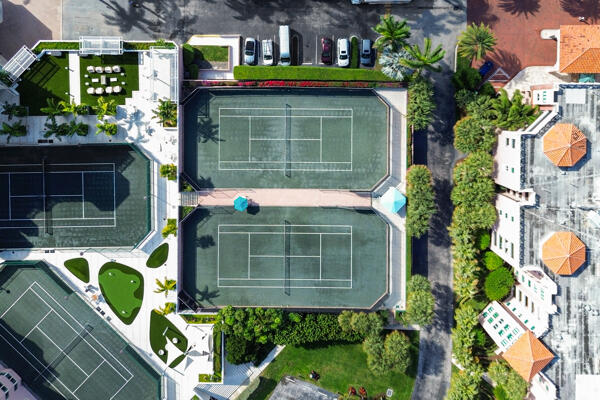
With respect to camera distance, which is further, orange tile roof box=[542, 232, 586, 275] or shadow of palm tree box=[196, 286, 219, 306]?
shadow of palm tree box=[196, 286, 219, 306]

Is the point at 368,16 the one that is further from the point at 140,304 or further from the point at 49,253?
the point at 49,253

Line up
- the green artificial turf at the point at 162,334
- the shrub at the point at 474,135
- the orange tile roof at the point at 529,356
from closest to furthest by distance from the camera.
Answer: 1. the orange tile roof at the point at 529,356
2. the shrub at the point at 474,135
3. the green artificial turf at the point at 162,334

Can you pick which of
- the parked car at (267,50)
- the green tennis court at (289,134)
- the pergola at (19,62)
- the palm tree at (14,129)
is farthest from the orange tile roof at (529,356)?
the pergola at (19,62)

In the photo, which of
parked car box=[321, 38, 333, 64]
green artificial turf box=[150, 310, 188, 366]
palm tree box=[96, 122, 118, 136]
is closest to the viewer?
palm tree box=[96, 122, 118, 136]

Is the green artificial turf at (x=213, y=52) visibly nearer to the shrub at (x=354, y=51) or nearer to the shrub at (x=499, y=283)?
the shrub at (x=354, y=51)

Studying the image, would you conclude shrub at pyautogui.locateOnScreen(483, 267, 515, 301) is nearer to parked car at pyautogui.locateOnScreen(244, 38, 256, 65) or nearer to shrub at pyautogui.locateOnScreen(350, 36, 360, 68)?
shrub at pyautogui.locateOnScreen(350, 36, 360, 68)

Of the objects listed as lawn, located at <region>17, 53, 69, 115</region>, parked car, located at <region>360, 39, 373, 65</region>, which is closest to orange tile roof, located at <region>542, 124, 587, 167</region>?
parked car, located at <region>360, 39, 373, 65</region>

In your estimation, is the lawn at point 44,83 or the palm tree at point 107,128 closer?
the palm tree at point 107,128
